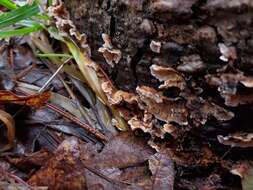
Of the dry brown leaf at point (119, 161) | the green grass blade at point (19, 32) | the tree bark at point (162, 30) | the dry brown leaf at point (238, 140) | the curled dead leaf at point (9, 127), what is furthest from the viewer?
the green grass blade at point (19, 32)

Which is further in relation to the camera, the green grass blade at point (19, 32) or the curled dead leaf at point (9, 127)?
the green grass blade at point (19, 32)

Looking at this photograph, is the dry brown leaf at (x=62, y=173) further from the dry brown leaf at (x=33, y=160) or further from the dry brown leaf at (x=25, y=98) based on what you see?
the dry brown leaf at (x=25, y=98)

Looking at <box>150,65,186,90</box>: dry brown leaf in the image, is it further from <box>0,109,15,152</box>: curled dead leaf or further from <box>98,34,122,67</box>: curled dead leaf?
<box>0,109,15,152</box>: curled dead leaf

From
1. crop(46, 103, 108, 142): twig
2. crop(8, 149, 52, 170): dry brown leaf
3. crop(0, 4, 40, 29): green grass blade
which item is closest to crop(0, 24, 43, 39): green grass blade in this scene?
crop(0, 4, 40, 29): green grass blade

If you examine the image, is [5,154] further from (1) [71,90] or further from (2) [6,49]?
(2) [6,49]

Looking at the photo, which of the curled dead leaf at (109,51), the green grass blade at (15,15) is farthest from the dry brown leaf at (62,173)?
the green grass blade at (15,15)

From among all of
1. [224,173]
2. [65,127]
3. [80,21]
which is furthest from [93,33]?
[224,173]

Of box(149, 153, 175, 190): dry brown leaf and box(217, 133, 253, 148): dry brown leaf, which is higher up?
box(217, 133, 253, 148): dry brown leaf
